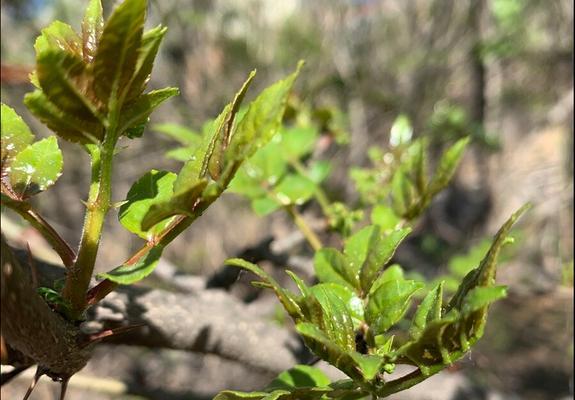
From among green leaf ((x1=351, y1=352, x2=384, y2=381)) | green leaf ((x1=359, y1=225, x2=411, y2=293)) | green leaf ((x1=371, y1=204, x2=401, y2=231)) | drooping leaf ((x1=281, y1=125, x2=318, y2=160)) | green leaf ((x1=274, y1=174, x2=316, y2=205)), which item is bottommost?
green leaf ((x1=351, y1=352, x2=384, y2=381))

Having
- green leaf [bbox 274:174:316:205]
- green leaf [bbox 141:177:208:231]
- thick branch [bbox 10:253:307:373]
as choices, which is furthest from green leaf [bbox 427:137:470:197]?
green leaf [bbox 141:177:208:231]

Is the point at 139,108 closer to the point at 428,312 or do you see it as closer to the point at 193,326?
the point at 428,312

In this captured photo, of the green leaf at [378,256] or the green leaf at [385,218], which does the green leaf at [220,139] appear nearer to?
the green leaf at [378,256]

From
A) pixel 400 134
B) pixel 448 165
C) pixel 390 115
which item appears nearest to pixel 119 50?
pixel 448 165

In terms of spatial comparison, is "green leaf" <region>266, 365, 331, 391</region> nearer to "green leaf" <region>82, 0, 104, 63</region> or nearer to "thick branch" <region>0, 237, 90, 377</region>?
"thick branch" <region>0, 237, 90, 377</region>

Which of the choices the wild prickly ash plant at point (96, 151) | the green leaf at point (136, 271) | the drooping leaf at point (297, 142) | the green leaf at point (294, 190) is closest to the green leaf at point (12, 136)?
the wild prickly ash plant at point (96, 151)

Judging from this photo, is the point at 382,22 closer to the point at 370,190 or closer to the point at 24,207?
the point at 370,190
